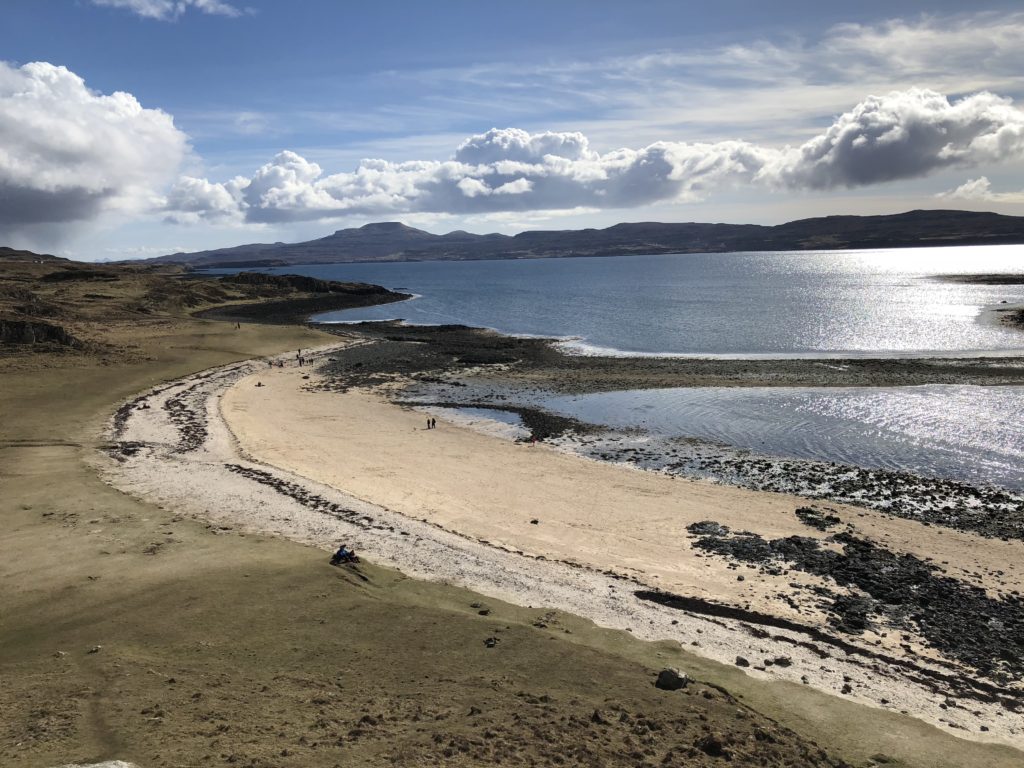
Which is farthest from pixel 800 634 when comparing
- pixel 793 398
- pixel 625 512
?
pixel 793 398

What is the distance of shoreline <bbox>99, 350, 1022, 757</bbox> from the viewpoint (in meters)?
15.1

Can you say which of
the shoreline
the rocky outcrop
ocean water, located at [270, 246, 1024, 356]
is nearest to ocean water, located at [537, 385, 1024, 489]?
the shoreline

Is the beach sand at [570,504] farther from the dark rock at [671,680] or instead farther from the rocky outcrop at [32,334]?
the rocky outcrop at [32,334]

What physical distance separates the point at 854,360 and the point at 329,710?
6379 cm

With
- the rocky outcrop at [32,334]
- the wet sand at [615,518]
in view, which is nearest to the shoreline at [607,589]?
the wet sand at [615,518]

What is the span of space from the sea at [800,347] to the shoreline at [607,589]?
41.4 ft

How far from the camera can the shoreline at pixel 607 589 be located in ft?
49.4

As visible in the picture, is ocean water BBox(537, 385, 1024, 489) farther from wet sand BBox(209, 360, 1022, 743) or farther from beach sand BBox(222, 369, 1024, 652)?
wet sand BBox(209, 360, 1022, 743)

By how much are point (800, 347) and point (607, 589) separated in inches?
2498

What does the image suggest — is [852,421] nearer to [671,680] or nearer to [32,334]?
[671,680]

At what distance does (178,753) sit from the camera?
34.4ft

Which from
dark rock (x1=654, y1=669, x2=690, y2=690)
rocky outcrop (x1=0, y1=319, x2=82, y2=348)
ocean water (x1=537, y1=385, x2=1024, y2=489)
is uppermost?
rocky outcrop (x1=0, y1=319, x2=82, y2=348)

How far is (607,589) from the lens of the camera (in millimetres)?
19734

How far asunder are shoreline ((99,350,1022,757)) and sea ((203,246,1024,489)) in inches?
497
